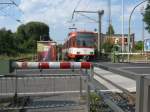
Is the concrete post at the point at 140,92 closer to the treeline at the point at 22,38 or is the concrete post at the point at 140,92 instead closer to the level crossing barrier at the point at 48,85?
the level crossing barrier at the point at 48,85

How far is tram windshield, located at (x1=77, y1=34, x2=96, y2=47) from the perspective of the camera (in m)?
48.6

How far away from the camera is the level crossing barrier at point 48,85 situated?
8398mm

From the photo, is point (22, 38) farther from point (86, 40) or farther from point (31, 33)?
point (86, 40)

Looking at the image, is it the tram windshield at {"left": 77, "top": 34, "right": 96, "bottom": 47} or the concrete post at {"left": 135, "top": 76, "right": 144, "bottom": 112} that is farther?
the tram windshield at {"left": 77, "top": 34, "right": 96, "bottom": 47}

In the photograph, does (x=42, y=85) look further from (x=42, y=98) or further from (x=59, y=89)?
(x=42, y=98)

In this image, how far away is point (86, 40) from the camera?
4931cm

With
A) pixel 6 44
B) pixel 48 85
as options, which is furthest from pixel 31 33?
pixel 48 85

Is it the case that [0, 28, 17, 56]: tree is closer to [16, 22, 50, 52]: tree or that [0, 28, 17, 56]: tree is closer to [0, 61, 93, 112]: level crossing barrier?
[16, 22, 50, 52]: tree

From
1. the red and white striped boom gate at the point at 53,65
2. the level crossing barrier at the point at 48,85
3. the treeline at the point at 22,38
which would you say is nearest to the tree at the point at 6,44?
the treeline at the point at 22,38

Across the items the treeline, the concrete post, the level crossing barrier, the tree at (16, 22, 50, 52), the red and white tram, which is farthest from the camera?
the tree at (16, 22, 50, 52)

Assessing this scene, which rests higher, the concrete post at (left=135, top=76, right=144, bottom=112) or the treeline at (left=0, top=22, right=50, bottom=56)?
the treeline at (left=0, top=22, right=50, bottom=56)

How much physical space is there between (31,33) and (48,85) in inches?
4060

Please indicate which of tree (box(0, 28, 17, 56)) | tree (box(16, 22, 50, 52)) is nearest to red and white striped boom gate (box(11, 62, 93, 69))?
tree (box(0, 28, 17, 56))

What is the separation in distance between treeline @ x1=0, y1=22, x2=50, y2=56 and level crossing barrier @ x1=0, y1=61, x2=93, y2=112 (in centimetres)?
6370
